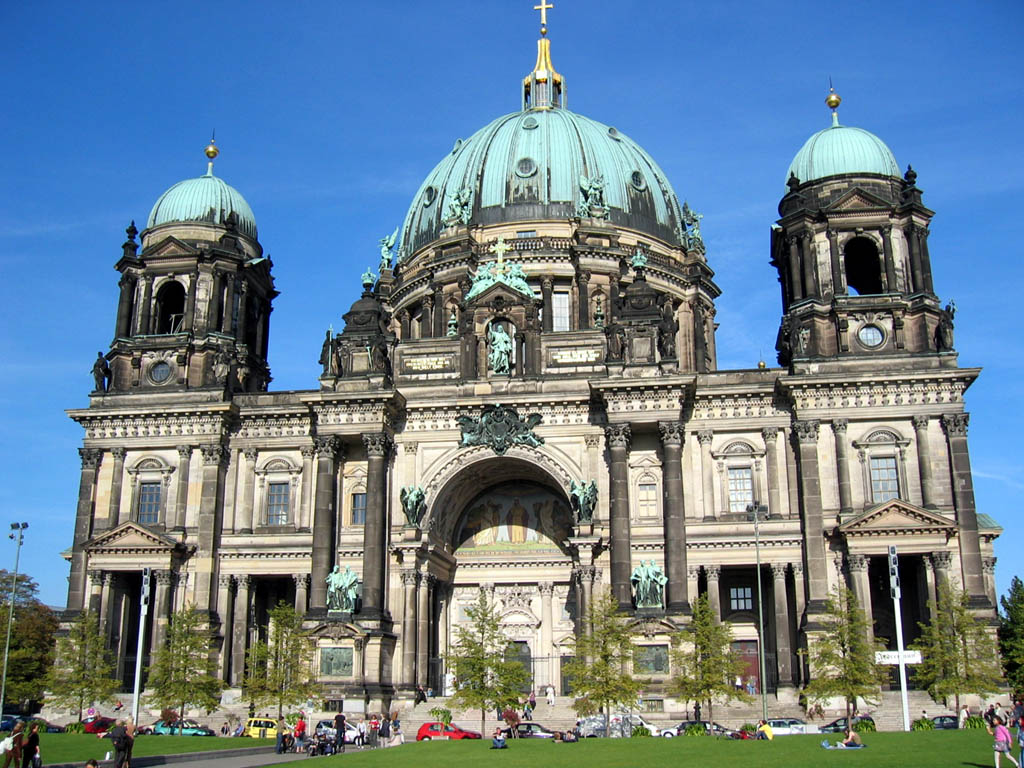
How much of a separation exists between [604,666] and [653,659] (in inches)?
172

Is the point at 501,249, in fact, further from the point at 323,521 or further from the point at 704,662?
the point at 704,662

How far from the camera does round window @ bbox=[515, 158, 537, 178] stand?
67.1m

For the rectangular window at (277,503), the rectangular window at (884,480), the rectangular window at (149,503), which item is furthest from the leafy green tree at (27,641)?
the rectangular window at (884,480)

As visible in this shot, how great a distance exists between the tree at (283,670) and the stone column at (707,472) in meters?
19.0

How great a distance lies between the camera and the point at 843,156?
A: 2133 inches

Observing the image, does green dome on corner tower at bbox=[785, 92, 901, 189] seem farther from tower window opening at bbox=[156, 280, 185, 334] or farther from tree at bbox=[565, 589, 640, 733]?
tower window opening at bbox=[156, 280, 185, 334]

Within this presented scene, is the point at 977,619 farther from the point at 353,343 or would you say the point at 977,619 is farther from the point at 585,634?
the point at 353,343

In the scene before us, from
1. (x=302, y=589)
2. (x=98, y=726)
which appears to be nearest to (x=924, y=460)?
(x=302, y=589)

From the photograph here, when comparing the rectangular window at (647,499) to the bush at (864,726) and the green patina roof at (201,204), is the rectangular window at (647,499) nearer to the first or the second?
the bush at (864,726)

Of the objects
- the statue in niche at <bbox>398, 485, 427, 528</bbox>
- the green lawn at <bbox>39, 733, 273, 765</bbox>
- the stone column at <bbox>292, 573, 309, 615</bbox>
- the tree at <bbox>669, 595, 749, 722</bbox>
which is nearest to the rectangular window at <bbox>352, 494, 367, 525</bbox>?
the statue in niche at <bbox>398, 485, 427, 528</bbox>

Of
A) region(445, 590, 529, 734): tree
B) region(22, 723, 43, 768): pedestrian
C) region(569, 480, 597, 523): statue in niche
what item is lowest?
region(22, 723, 43, 768): pedestrian

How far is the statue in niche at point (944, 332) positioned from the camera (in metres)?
49.8

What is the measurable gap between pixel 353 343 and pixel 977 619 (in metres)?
30.7

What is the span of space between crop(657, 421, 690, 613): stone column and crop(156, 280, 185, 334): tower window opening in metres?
27.1
